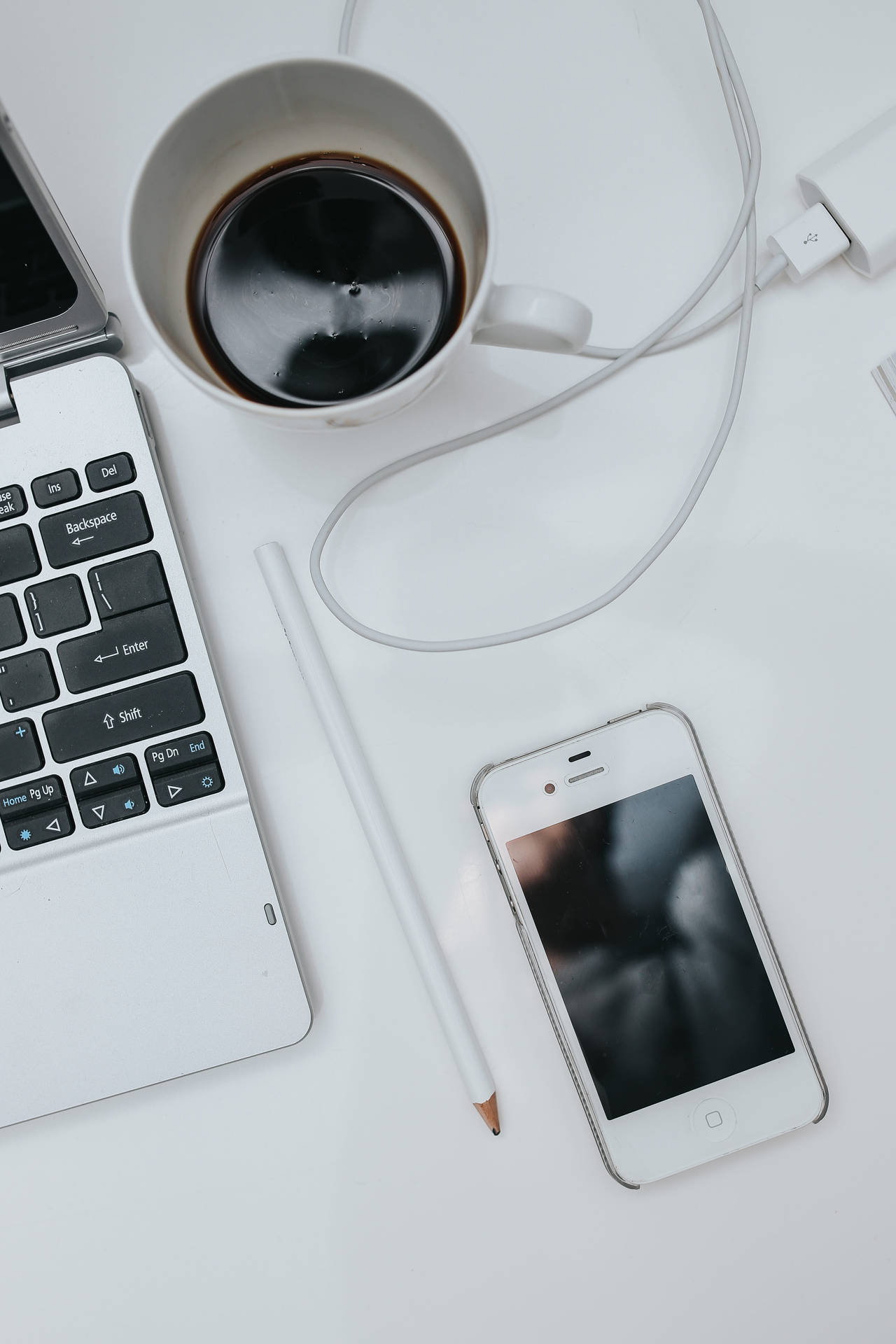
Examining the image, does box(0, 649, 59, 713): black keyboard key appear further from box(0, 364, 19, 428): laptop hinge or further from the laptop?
box(0, 364, 19, 428): laptop hinge

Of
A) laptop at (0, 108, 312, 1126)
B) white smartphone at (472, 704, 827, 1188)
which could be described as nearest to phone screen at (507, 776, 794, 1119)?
white smartphone at (472, 704, 827, 1188)

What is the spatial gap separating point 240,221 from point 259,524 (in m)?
0.13

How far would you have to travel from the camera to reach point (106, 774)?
0.40 metres

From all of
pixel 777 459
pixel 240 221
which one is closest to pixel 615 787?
pixel 777 459

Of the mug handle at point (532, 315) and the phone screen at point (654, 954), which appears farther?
the phone screen at point (654, 954)

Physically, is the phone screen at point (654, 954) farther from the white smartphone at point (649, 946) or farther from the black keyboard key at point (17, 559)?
the black keyboard key at point (17, 559)

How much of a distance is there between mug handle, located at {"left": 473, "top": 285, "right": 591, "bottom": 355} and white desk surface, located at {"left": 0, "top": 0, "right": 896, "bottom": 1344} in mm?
107

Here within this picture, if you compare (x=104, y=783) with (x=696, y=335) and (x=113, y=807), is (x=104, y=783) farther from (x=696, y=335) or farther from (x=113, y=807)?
(x=696, y=335)

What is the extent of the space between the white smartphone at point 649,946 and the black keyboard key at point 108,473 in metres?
0.21

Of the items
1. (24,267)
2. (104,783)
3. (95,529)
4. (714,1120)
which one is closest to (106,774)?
(104,783)

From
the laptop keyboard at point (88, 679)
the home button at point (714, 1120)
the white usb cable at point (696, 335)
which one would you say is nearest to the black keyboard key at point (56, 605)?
the laptop keyboard at point (88, 679)

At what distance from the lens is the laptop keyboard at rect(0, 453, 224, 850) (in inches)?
15.7

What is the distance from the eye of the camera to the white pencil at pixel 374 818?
0.42 metres

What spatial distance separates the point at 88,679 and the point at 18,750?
42 mm
